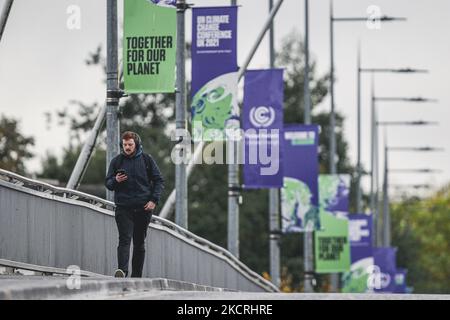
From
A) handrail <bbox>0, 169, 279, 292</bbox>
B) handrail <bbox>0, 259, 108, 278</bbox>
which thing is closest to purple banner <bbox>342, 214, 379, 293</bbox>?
handrail <bbox>0, 169, 279, 292</bbox>

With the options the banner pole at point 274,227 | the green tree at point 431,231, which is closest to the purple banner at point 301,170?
the banner pole at point 274,227

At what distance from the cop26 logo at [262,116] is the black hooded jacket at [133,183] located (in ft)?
45.2

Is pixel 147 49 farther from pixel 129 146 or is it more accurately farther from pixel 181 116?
pixel 129 146

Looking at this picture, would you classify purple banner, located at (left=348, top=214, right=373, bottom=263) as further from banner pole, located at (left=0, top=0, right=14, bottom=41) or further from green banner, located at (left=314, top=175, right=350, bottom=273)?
banner pole, located at (left=0, top=0, right=14, bottom=41)

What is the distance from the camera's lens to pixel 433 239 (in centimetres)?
13988

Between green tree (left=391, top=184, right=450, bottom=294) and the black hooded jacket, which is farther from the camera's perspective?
green tree (left=391, top=184, right=450, bottom=294)

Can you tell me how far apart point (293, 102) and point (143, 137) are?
58.3ft

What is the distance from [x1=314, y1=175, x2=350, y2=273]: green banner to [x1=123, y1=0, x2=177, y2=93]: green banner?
23662mm

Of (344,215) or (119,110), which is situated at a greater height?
(119,110)

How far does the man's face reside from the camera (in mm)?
21375

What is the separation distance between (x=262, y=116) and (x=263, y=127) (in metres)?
0.25
